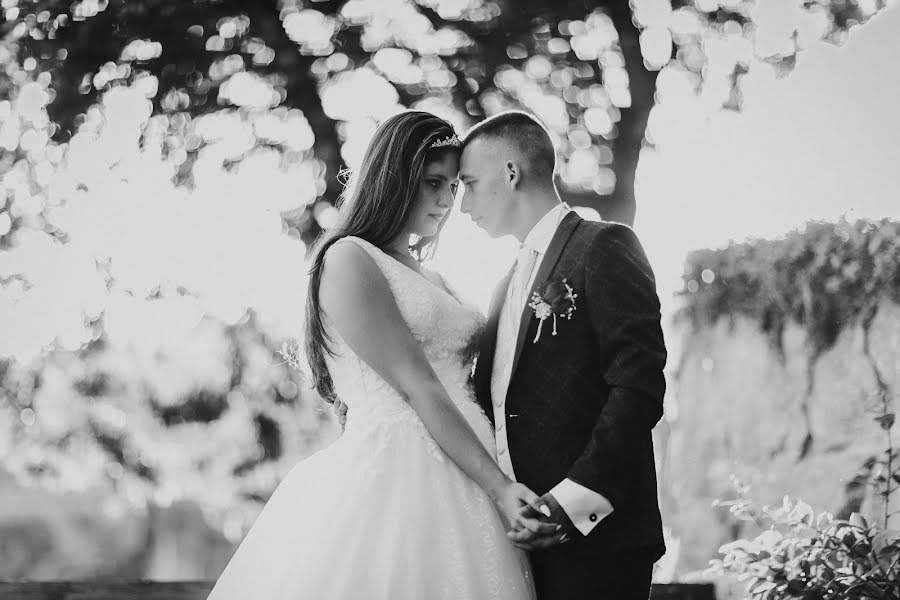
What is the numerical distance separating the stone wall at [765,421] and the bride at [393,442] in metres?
2.87

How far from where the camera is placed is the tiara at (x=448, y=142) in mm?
2484

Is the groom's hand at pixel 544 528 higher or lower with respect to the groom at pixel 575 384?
lower

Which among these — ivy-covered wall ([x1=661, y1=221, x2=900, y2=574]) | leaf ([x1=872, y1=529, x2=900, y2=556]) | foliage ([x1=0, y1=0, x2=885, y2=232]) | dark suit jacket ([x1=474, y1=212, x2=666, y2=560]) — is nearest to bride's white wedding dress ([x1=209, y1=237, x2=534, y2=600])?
dark suit jacket ([x1=474, y1=212, x2=666, y2=560])

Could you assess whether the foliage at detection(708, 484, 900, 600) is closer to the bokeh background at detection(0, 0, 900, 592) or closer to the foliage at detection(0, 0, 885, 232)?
the bokeh background at detection(0, 0, 900, 592)

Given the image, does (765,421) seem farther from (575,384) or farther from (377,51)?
(575,384)

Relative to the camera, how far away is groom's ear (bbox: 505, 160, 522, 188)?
7.75 ft

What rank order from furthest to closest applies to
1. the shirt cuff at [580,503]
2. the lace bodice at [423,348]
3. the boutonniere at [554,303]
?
the lace bodice at [423,348] < the boutonniere at [554,303] < the shirt cuff at [580,503]

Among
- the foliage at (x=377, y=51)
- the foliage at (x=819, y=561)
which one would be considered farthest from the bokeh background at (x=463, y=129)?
the foliage at (x=819, y=561)

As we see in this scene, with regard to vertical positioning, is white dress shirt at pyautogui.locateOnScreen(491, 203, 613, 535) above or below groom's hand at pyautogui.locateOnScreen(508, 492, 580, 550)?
above

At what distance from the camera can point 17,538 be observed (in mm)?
12203

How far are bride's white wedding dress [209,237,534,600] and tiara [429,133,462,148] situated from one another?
339mm

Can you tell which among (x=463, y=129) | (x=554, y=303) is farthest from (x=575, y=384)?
(x=463, y=129)

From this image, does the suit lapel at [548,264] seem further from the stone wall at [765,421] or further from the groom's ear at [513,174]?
the stone wall at [765,421]

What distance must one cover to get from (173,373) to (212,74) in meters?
2.48
